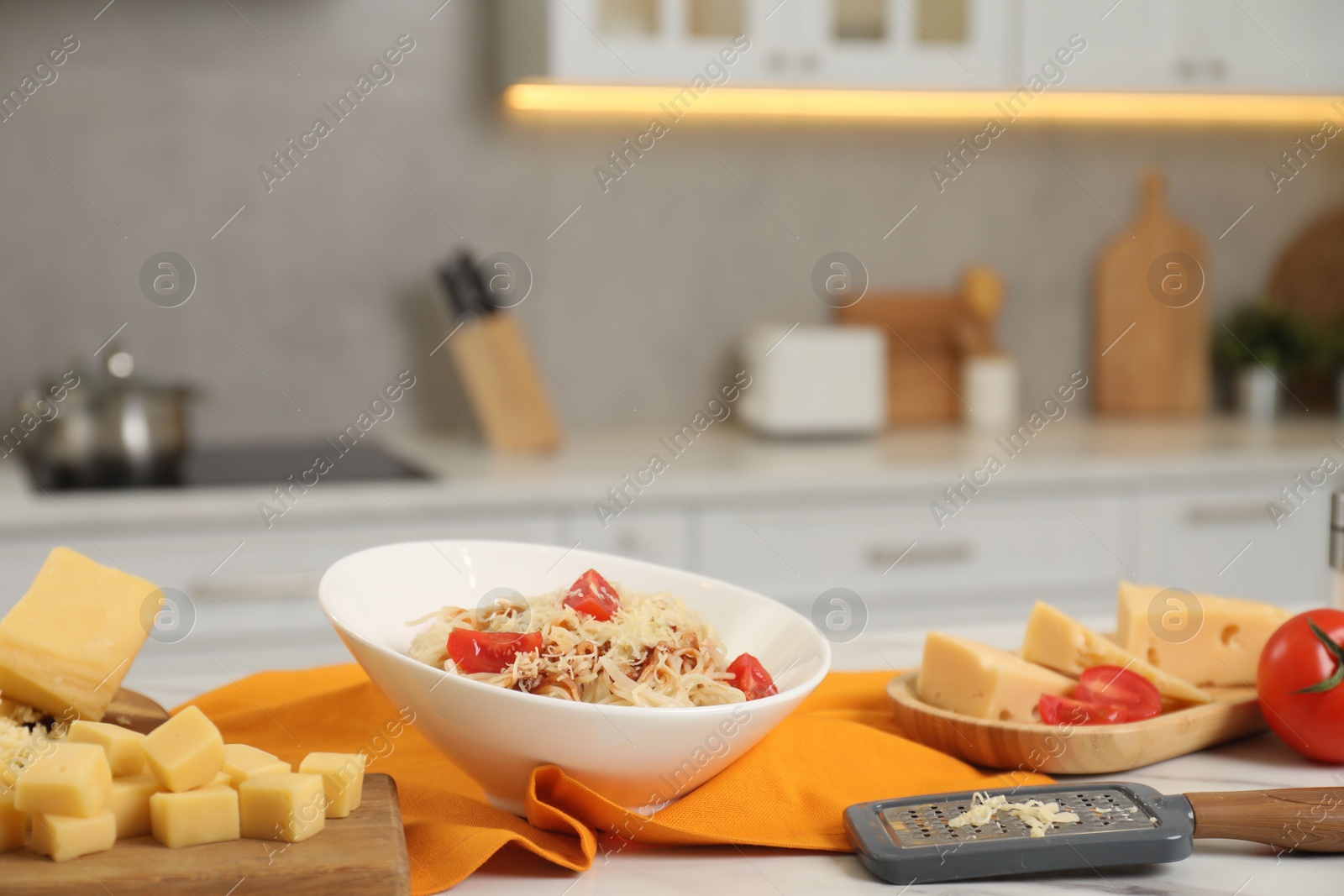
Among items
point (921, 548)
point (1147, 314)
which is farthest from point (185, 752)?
point (1147, 314)

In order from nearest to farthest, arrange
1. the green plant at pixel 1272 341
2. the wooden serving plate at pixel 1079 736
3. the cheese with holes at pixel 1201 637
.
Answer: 1. the wooden serving plate at pixel 1079 736
2. the cheese with holes at pixel 1201 637
3. the green plant at pixel 1272 341

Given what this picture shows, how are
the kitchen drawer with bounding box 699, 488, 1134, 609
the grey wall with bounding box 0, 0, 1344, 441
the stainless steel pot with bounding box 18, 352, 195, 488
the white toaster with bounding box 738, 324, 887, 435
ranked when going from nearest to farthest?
the stainless steel pot with bounding box 18, 352, 195, 488 → the kitchen drawer with bounding box 699, 488, 1134, 609 → the grey wall with bounding box 0, 0, 1344, 441 → the white toaster with bounding box 738, 324, 887, 435

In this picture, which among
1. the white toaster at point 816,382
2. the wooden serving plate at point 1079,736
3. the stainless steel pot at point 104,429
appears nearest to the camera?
the wooden serving plate at point 1079,736

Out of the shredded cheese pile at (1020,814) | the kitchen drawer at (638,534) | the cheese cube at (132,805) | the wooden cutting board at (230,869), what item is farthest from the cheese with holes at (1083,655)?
the kitchen drawer at (638,534)

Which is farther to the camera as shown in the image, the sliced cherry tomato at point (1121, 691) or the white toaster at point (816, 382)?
the white toaster at point (816, 382)

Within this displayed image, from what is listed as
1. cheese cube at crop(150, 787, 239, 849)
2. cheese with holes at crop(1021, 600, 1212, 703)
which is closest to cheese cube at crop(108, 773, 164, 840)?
cheese cube at crop(150, 787, 239, 849)

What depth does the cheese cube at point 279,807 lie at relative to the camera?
65 centimetres

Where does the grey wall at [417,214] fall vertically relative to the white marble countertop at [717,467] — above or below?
above

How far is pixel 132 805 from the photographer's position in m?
0.66

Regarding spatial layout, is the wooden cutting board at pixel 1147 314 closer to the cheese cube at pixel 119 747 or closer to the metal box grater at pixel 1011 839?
the metal box grater at pixel 1011 839

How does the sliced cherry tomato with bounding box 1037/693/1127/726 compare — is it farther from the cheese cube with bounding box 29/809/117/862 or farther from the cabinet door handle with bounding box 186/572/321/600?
the cabinet door handle with bounding box 186/572/321/600

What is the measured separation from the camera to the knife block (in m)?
2.31

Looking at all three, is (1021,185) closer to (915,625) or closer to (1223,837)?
(915,625)

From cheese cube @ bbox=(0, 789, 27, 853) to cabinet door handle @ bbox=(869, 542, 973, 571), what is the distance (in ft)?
5.37
